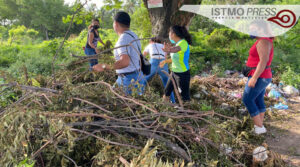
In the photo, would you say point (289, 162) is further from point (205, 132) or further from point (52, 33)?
point (52, 33)

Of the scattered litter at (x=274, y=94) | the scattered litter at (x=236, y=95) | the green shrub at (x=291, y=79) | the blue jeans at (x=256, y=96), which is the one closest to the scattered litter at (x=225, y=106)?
the scattered litter at (x=236, y=95)

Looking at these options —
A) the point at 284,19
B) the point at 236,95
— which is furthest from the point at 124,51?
the point at 284,19

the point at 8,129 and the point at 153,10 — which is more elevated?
the point at 153,10

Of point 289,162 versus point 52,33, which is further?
point 52,33

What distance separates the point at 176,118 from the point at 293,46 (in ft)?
24.9

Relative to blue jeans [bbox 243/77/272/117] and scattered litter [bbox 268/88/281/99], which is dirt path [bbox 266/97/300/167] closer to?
scattered litter [bbox 268/88/281/99]

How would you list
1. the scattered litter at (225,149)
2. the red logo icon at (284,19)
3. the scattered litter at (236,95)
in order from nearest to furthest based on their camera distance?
the scattered litter at (225,149), the scattered litter at (236,95), the red logo icon at (284,19)

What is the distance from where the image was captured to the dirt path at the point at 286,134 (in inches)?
111

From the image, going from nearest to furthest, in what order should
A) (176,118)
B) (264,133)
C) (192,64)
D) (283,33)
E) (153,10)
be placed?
(176,118) < (264,133) < (153,10) < (192,64) < (283,33)

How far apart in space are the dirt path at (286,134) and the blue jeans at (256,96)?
1.84ft

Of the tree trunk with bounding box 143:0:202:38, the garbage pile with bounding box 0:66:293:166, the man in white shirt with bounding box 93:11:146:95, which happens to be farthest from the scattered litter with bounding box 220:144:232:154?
the tree trunk with bounding box 143:0:202:38

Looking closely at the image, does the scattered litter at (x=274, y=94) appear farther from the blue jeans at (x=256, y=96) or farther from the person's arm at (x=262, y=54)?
the person's arm at (x=262, y=54)

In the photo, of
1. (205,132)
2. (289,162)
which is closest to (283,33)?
(289,162)

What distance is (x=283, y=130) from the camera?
139 inches
